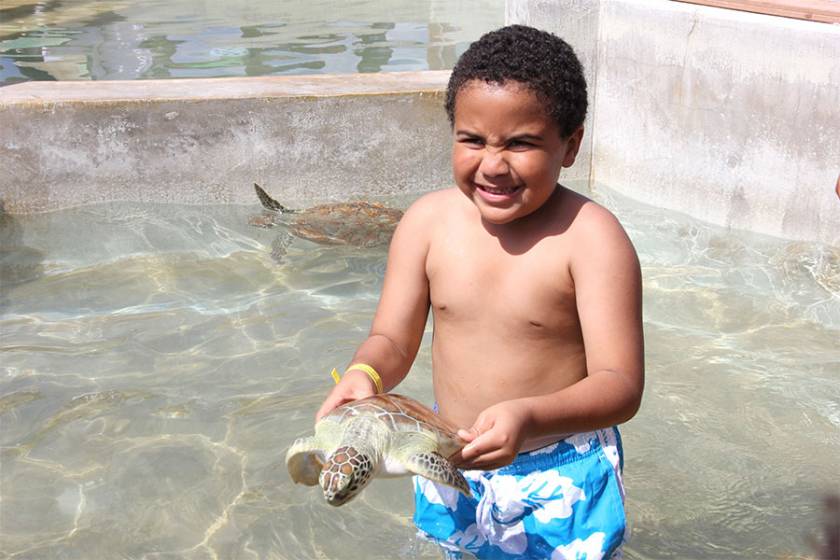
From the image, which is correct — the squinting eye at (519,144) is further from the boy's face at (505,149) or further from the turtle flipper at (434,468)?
the turtle flipper at (434,468)

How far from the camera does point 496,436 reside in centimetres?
194

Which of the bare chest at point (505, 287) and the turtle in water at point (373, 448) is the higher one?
the bare chest at point (505, 287)

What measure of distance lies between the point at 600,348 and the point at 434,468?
493 millimetres

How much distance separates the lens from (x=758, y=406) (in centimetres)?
412

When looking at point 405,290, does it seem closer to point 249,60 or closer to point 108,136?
point 108,136

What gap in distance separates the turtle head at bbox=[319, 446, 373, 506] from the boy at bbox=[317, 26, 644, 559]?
0.21 metres

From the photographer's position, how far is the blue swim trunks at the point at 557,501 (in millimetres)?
2336

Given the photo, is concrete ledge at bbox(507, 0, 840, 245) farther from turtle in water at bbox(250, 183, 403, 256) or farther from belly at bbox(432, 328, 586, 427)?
belly at bbox(432, 328, 586, 427)

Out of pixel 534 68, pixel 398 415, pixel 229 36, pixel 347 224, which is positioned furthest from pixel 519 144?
pixel 229 36

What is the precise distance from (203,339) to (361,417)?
2836 millimetres

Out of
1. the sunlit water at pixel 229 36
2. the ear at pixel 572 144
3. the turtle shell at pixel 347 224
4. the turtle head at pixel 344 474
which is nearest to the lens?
the turtle head at pixel 344 474

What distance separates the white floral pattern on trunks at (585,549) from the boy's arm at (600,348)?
329 mm

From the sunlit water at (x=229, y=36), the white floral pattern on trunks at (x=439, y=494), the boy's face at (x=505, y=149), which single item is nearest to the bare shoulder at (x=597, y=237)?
the boy's face at (x=505, y=149)

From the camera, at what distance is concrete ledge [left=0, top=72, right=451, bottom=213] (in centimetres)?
594
